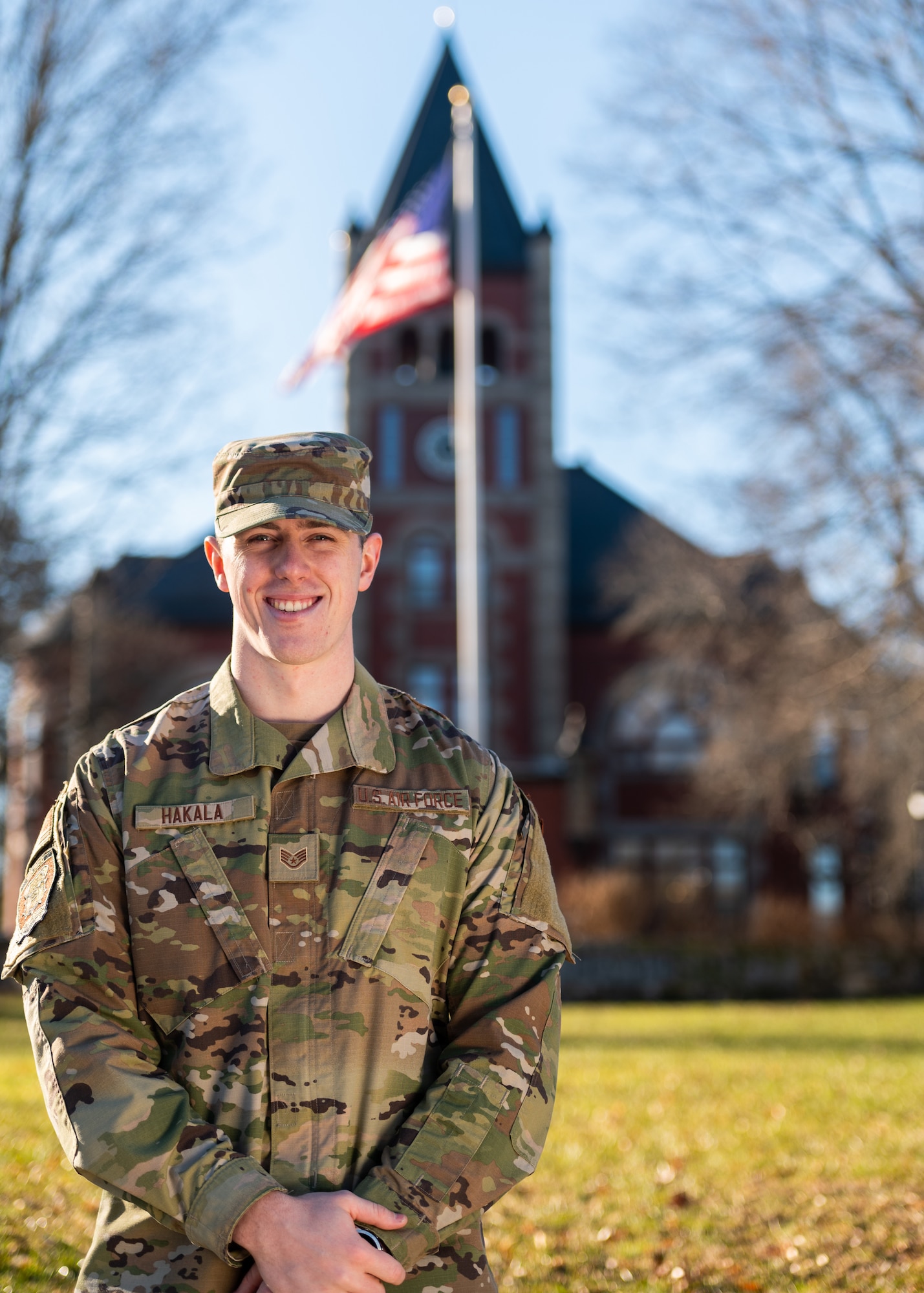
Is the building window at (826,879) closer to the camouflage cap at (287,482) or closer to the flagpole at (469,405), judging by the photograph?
the flagpole at (469,405)

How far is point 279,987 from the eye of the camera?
2.67 metres

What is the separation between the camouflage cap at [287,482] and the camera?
2.80 metres

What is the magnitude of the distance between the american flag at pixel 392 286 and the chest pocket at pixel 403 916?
11525mm

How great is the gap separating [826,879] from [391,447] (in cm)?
1571

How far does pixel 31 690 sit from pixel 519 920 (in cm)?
2192

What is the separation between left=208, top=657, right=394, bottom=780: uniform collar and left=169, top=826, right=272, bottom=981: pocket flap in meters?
0.16

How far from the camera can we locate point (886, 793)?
75.5ft

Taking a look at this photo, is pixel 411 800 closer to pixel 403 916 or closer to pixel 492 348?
pixel 403 916

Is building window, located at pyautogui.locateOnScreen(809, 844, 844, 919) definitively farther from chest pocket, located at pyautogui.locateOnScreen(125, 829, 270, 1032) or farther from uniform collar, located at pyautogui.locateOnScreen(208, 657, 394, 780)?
chest pocket, located at pyautogui.locateOnScreen(125, 829, 270, 1032)

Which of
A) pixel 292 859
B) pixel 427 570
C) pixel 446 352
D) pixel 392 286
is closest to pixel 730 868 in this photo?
pixel 427 570

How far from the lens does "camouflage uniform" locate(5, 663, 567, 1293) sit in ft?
8.28

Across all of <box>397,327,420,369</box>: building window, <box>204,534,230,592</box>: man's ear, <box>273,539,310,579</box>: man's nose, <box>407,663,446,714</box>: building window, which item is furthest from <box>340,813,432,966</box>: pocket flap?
<box>397,327,420,369</box>: building window

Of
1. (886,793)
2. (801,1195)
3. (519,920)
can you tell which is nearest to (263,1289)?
(519,920)

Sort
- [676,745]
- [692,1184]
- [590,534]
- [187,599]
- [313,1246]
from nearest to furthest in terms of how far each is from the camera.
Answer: [313,1246] < [692,1184] < [676,745] < [187,599] < [590,534]
